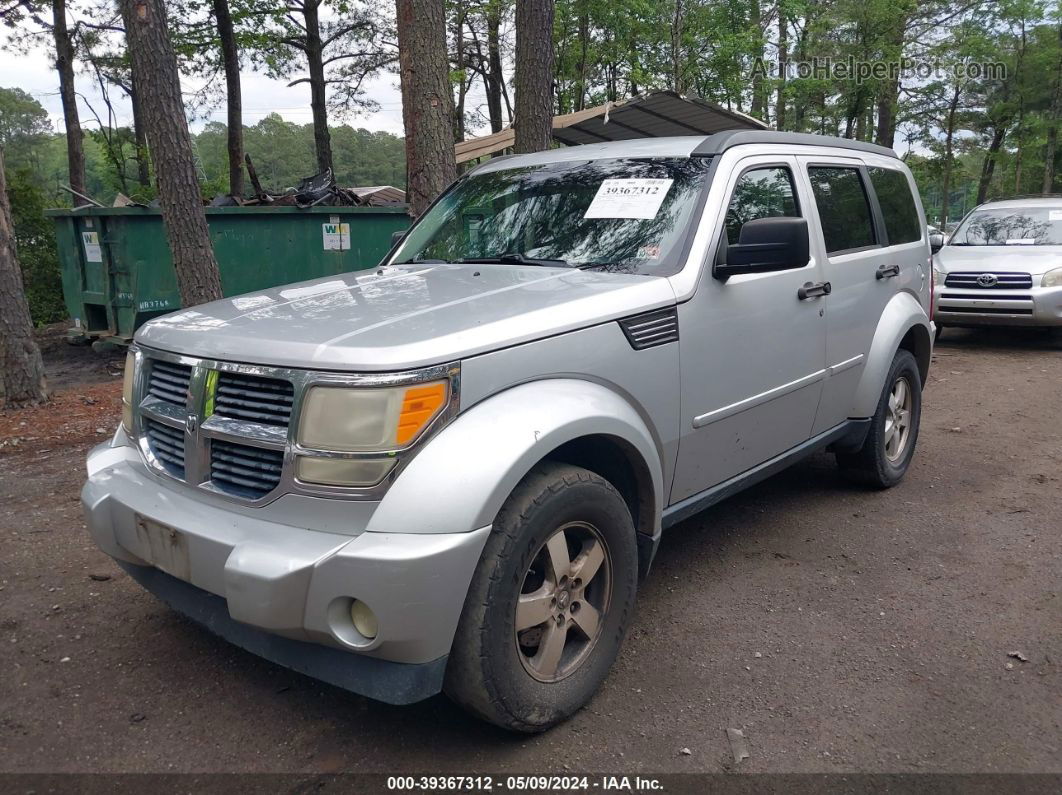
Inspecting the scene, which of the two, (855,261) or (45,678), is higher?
(855,261)

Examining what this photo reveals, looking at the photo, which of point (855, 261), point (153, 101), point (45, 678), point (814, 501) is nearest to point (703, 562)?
point (814, 501)

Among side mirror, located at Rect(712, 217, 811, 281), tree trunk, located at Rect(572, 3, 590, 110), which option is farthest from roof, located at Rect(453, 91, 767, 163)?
side mirror, located at Rect(712, 217, 811, 281)

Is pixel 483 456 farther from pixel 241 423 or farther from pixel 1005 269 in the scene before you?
pixel 1005 269

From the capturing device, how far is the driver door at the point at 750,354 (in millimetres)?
3182

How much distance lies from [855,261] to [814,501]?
140cm

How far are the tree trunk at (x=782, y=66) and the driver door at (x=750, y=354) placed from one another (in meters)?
17.3

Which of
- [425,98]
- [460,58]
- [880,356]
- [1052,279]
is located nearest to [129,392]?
[880,356]

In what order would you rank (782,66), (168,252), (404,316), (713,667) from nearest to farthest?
(404,316)
(713,667)
(168,252)
(782,66)

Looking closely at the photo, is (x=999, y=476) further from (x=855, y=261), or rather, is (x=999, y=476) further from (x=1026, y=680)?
(x=1026, y=680)

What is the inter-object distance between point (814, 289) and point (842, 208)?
2.41 feet

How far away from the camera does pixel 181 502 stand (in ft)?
8.44

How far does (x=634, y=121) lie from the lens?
13.9m

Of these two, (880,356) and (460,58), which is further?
(460,58)

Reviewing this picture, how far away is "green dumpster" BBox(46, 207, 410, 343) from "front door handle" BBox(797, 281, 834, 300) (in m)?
7.48
